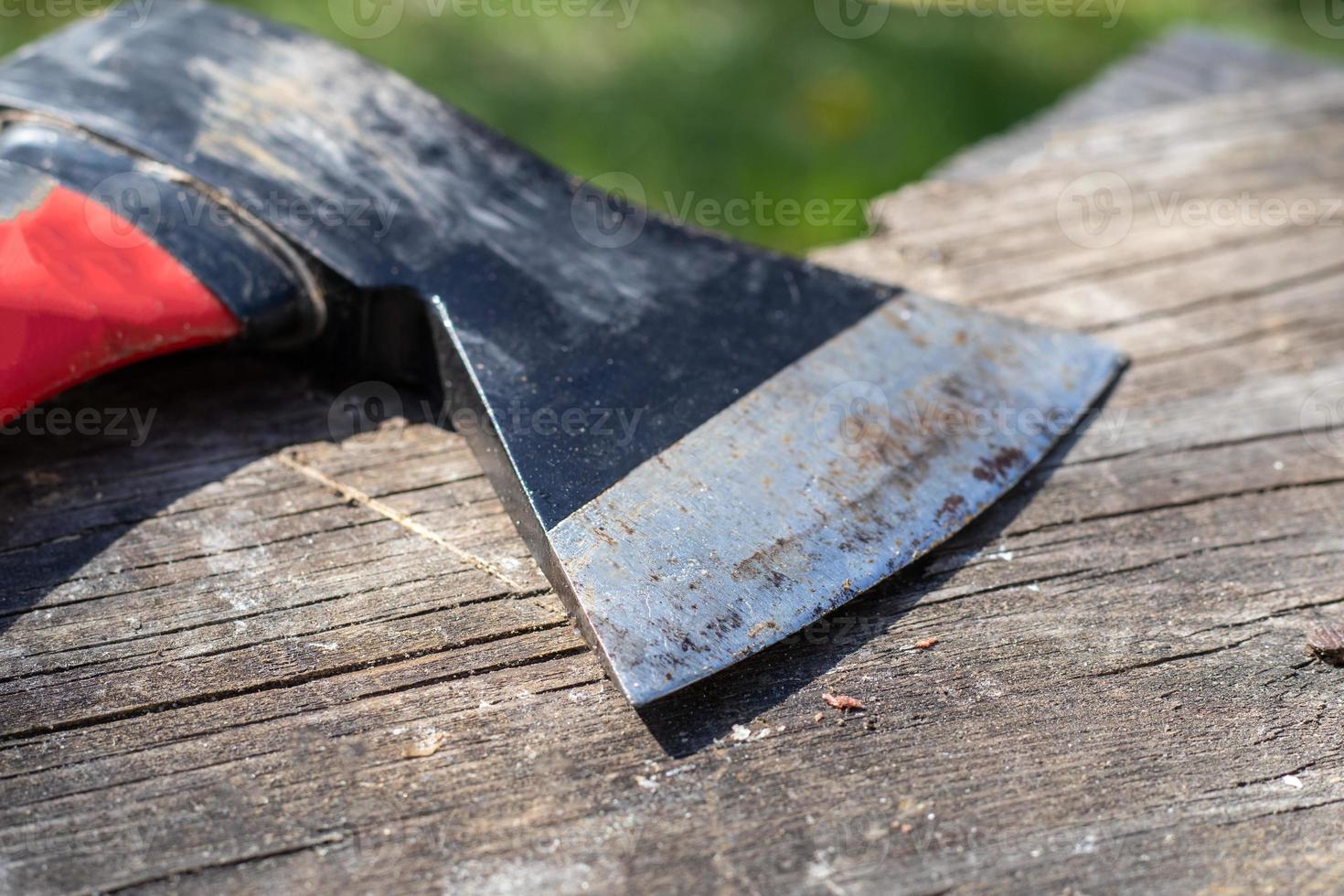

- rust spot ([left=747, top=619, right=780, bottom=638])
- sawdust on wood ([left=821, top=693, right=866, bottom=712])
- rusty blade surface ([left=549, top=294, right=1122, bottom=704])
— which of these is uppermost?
rusty blade surface ([left=549, top=294, right=1122, bottom=704])

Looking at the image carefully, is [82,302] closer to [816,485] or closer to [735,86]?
[816,485]

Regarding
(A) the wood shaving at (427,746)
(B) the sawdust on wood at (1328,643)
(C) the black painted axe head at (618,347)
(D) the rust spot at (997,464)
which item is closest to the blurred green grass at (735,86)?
(C) the black painted axe head at (618,347)

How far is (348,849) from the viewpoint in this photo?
1.12 meters

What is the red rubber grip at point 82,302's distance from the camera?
1.45 m

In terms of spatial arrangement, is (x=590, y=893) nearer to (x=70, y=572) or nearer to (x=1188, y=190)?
(x=70, y=572)

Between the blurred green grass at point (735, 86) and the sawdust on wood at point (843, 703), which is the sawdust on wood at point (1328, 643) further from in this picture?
the blurred green grass at point (735, 86)

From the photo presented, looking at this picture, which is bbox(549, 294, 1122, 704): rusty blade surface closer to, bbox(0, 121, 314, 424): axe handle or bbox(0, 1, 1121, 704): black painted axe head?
bbox(0, 1, 1121, 704): black painted axe head

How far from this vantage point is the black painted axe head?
53.1 inches

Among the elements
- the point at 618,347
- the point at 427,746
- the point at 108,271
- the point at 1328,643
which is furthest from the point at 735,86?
the point at 427,746

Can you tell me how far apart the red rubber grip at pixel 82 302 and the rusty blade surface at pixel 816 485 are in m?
0.67

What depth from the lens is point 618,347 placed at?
156 cm

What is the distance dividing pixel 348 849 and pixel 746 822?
0.40 metres

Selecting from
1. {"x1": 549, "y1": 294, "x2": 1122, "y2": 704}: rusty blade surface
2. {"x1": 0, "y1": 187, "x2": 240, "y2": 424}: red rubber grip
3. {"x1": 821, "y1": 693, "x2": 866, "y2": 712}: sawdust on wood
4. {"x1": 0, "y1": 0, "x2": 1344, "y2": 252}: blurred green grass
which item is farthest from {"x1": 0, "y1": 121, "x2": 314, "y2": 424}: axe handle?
{"x1": 0, "y1": 0, "x2": 1344, "y2": 252}: blurred green grass

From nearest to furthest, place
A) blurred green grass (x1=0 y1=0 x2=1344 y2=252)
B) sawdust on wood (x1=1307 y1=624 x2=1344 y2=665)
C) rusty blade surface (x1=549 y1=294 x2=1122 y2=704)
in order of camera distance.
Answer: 1. rusty blade surface (x1=549 y1=294 x2=1122 y2=704)
2. sawdust on wood (x1=1307 y1=624 x2=1344 y2=665)
3. blurred green grass (x1=0 y1=0 x2=1344 y2=252)
